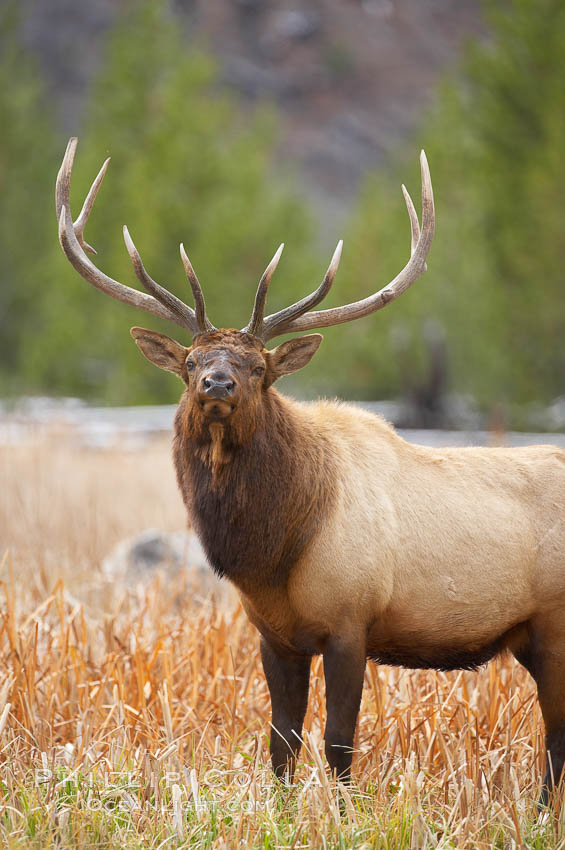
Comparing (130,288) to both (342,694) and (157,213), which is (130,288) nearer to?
(342,694)

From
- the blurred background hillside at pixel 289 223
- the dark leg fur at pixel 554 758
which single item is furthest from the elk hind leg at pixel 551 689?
the blurred background hillside at pixel 289 223

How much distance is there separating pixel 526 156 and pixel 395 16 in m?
107

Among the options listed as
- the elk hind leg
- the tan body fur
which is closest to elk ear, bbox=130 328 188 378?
the tan body fur

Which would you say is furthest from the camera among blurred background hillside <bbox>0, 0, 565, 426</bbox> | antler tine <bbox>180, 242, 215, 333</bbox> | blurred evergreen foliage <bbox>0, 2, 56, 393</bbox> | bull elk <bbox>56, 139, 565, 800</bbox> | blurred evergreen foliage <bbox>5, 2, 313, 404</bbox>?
blurred evergreen foliage <bbox>0, 2, 56, 393</bbox>

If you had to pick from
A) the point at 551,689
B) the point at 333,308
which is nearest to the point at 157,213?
the point at 333,308

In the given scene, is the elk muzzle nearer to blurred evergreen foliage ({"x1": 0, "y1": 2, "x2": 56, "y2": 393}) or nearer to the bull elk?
the bull elk

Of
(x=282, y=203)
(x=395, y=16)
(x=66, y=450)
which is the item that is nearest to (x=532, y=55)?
(x=282, y=203)

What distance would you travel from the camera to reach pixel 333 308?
3711 millimetres

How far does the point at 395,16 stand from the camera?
369ft

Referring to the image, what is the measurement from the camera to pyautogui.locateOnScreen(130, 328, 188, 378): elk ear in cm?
383

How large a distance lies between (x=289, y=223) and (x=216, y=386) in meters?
18.2

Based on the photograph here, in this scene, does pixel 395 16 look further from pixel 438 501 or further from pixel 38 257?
pixel 438 501

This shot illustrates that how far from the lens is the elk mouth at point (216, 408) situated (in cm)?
339

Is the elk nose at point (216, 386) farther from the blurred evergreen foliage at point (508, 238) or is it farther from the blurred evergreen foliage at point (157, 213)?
the blurred evergreen foliage at point (157, 213)
